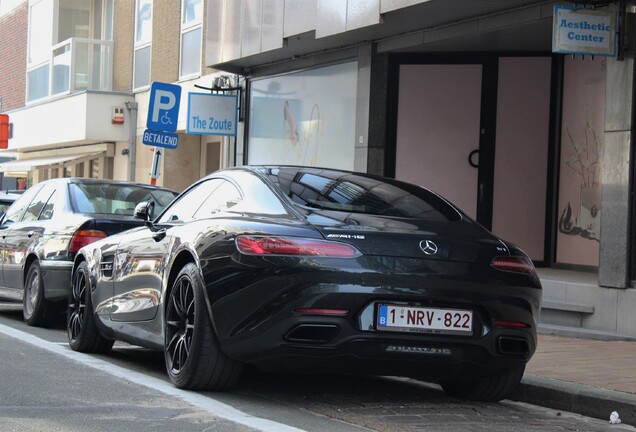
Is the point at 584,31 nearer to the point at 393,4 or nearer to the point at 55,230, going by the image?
the point at 393,4

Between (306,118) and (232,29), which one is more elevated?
(232,29)

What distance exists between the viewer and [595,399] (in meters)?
7.00

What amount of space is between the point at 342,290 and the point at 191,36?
17.6 meters

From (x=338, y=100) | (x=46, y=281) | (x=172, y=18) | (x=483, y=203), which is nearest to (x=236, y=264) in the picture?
(x=46, y=281)

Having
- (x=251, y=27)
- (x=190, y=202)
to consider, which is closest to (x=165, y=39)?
(x=251, y=27)

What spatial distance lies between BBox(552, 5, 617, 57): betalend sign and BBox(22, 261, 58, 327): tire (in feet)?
17.3

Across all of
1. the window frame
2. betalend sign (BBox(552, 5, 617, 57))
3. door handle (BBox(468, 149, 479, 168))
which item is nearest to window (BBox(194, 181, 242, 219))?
betalend sign (BBox(552, 5, 617, 57))

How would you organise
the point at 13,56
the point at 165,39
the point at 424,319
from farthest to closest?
the point at 13,56, the point at 165,39, the point at 424,319

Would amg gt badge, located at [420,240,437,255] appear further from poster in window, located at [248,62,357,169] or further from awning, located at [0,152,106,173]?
awning, located at [0,152,106,173]

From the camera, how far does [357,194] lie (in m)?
7.12

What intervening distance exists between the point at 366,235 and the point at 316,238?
282mm

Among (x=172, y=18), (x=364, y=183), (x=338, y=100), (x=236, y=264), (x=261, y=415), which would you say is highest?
(x=172, y=18)

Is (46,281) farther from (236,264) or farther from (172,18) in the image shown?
(172,18)

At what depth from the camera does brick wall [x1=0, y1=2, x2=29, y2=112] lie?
34875mm
